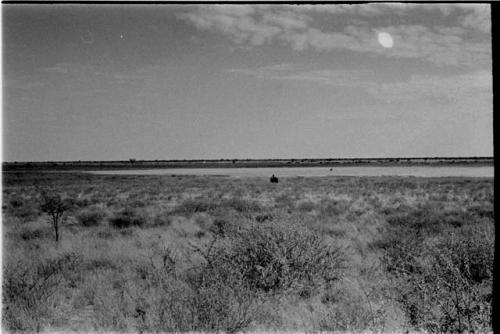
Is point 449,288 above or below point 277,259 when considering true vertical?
below

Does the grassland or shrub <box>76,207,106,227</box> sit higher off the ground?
the grassland

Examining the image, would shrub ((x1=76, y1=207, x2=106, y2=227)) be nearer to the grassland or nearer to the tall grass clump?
the grassland

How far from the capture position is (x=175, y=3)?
2371mm

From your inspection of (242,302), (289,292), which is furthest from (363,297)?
(242,302)

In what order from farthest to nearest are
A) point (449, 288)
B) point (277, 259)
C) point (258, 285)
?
point (277, 259) < point (258, 285) < point (449, 288)

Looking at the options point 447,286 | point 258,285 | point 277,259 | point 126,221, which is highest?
point 277,259

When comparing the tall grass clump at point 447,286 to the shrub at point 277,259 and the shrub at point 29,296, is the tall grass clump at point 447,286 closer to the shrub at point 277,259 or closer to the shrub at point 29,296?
the shrub at point 277,259

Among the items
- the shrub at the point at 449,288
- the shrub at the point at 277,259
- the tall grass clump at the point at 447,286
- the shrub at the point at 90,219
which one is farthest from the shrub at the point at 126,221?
the shrub at the point at 449,288

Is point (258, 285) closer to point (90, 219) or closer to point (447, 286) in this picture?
point (447, 286)

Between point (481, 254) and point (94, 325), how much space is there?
5480 millimetres

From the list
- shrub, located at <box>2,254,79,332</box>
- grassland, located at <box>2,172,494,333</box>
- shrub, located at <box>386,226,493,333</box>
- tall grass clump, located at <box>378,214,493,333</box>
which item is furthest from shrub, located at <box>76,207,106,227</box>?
shrub, located at <box>386,226,493,333</box>

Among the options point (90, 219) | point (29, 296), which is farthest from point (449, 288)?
point (90, 219)

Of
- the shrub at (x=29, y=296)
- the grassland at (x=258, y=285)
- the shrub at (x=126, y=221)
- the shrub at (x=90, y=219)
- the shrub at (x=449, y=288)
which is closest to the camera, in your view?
the shrub at (x=449, y=288)

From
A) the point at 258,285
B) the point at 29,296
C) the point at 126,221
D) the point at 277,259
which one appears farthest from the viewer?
the point at 126,221
